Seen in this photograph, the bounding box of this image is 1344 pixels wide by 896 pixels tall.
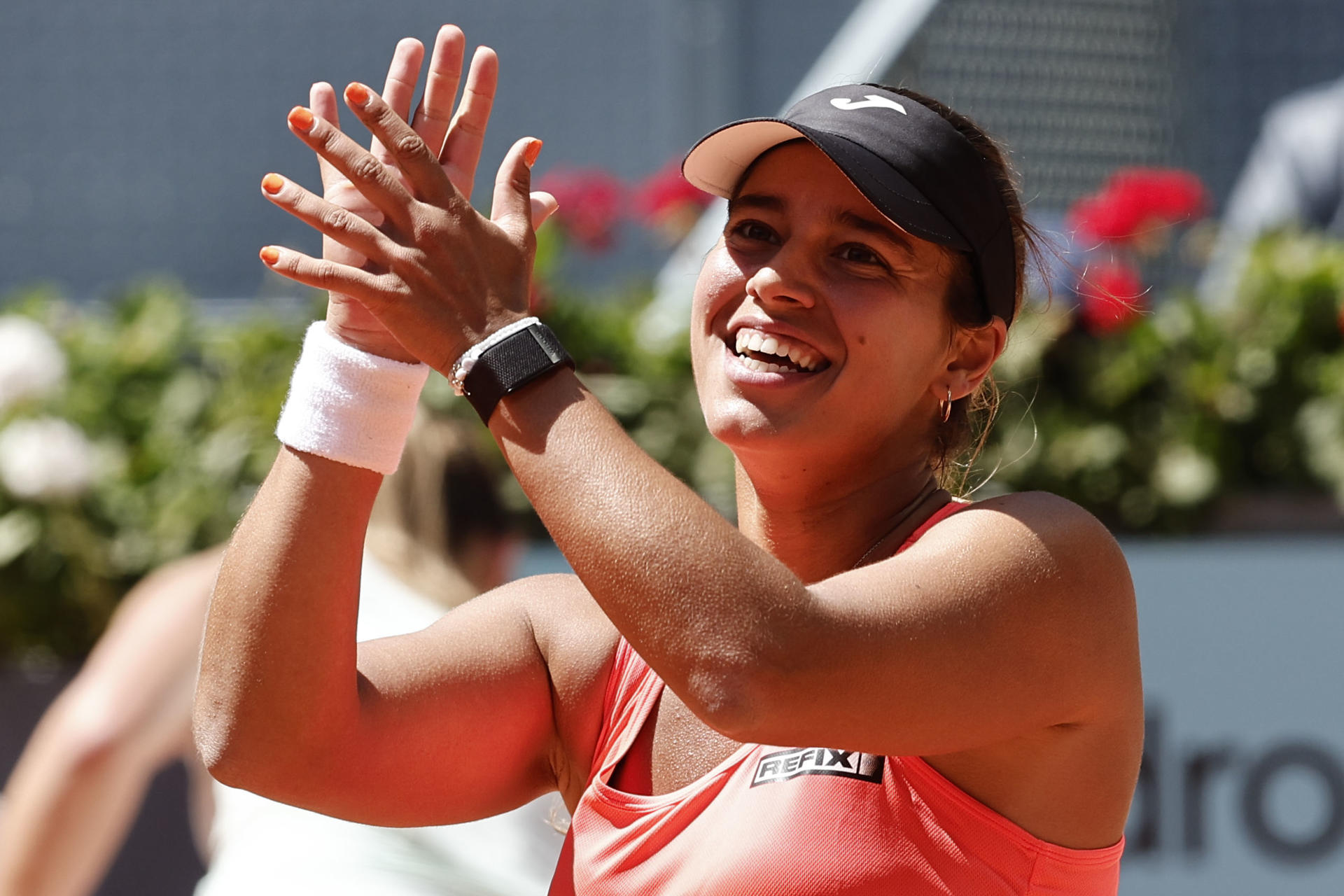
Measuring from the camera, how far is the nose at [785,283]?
1740mm

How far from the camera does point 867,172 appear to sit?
1.70 metres

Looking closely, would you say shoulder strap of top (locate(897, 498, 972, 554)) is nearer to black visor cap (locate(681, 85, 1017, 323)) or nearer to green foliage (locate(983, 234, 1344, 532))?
black visor cap (locate(681, 85, 1017, 323))

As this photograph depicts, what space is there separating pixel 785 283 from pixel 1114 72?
507cm

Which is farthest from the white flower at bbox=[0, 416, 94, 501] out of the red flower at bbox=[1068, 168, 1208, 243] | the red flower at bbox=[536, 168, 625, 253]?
the red flower at bbox=[1068, 168, 1208, 243]

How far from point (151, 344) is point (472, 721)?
117 inches

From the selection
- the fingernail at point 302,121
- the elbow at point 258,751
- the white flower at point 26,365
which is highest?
the fingernail at point 302,121

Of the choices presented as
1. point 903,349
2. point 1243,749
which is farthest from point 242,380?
point 903,349

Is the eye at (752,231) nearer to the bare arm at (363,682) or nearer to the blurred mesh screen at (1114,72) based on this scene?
the bare arm at (363,682)

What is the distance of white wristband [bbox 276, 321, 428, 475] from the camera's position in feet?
5.57

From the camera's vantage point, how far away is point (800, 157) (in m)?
1.82

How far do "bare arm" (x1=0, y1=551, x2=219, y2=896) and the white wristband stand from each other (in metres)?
1.74

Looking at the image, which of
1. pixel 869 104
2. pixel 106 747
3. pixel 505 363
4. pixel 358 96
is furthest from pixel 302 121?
pixel 106 747

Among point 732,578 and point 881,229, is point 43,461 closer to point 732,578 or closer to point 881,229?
point 881,229

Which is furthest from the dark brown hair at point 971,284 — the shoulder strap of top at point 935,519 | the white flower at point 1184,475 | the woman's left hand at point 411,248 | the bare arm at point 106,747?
the white flower at point 1184,475
